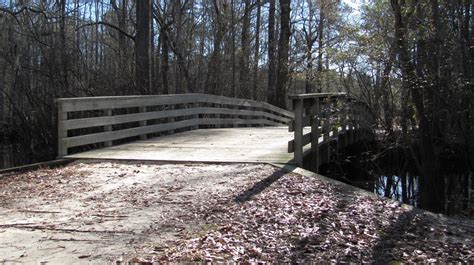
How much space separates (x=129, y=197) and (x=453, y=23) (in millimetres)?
5620

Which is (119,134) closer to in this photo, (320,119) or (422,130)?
(320,119)

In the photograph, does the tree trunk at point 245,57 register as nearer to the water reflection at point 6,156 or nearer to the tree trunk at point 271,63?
the tree trunk at point 271,63

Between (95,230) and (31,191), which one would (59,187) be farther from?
(95,230)

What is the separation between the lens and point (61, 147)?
8016 mm

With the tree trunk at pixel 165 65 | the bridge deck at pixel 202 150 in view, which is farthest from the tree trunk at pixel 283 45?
the bridge deck at pixel 202 150

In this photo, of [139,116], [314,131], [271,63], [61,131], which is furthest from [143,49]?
[271,63]

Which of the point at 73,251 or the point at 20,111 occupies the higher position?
the point at 20,111

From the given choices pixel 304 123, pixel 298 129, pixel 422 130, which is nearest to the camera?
pixel 298 129

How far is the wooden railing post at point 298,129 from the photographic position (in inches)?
280

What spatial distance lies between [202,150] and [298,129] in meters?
2.32

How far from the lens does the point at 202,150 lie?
885 cm

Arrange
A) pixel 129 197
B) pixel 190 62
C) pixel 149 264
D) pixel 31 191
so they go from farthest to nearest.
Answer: pixel 190 62 → pixel 31 191 → pixel 129 197 → pixel 149 264

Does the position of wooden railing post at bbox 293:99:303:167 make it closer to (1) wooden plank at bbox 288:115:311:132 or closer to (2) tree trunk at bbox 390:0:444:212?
(1) wooden plank at bbox 288:115:311:132

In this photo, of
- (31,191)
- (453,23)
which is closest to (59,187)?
(31,191)
